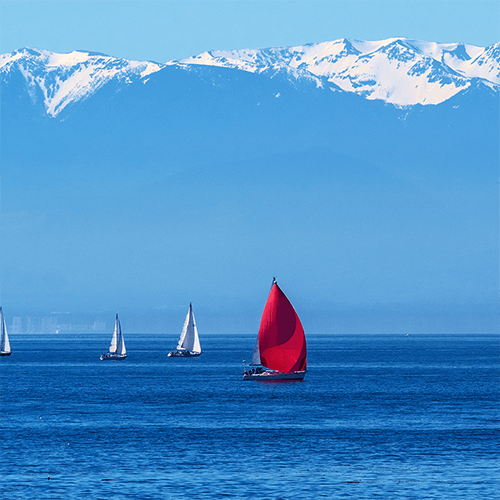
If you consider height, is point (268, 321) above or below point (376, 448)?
above

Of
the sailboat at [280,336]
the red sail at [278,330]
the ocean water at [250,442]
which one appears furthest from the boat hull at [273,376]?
the red sail at [278,330]

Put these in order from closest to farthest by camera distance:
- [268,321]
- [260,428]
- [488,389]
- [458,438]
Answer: [458,438] → [260,428] → [268,321] → [488,389]

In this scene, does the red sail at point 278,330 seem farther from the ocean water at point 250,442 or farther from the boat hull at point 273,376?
the boat hull at point 273,376

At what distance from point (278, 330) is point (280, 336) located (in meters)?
1.04

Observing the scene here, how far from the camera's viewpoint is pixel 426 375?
7215 inches

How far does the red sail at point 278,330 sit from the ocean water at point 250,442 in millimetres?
5176

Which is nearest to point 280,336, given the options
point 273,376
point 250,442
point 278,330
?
point 278,330

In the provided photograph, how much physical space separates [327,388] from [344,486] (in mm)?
80521

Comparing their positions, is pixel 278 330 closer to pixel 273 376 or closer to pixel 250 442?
pixel 273 376

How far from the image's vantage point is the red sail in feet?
427

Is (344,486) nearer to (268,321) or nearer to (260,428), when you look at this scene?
(260,428)

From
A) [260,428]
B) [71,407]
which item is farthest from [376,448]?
[71,407]

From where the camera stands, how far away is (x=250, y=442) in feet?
274

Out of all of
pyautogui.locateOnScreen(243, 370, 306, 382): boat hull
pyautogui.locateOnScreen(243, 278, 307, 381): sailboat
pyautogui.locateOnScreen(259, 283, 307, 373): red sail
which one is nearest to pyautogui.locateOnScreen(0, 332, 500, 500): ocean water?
pyautogui.locateOnScreen(243, 370, 306, 382): boat hull
